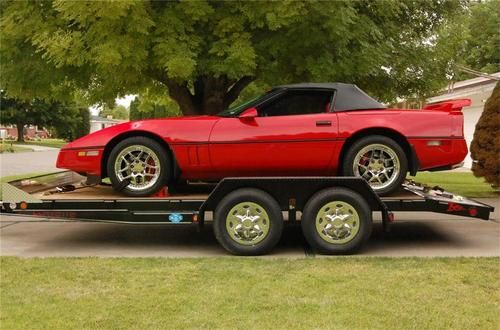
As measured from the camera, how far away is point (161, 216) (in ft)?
21.0

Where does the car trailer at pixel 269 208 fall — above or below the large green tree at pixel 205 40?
below

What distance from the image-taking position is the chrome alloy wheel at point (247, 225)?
6.29 metres

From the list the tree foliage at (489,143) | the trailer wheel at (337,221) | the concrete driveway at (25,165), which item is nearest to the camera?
the trailer wheel at (337,221)

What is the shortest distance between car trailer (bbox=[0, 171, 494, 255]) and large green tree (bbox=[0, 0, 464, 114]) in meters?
2.38

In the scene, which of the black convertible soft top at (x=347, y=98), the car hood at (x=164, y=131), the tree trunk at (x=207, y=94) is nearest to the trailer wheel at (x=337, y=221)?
the black convertible soft top at (x=347, y=98)

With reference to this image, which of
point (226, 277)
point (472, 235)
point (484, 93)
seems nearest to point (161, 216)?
point (226, 277)

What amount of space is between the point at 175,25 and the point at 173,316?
17.9ft

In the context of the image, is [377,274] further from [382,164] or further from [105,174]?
[105,174]

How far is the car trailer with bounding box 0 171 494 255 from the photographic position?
20.4ft

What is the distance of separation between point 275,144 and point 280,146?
6cm

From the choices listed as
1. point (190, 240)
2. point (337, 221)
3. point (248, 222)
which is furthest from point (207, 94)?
point (337, 221)

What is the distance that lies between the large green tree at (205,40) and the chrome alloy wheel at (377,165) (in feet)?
8.07

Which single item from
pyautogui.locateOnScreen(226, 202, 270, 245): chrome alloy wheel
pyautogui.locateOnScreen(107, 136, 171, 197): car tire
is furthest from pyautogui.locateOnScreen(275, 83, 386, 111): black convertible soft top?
pyautogui.locateOnScreen(107, 136, 171, 197): car tire

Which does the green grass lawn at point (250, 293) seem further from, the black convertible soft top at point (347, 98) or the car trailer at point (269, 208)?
the black convertible soft top at point (347, 98)
